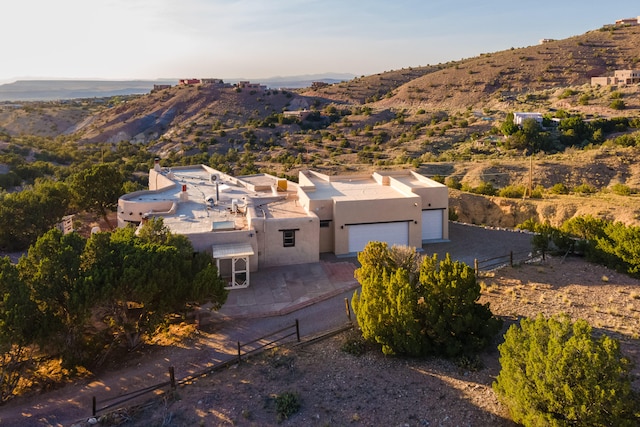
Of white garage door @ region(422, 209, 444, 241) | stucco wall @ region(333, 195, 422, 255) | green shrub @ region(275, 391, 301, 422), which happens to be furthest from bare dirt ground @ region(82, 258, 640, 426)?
white garage door @ region(422, 209, 444, 241)

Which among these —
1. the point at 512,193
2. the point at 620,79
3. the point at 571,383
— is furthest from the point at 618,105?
the point at 571,383

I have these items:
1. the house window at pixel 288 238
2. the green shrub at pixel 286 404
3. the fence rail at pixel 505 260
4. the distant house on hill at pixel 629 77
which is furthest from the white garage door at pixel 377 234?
the distant house on hill at pixel 629 77

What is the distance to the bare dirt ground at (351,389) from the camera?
11.2 m

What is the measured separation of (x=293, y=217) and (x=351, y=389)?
10428 mm

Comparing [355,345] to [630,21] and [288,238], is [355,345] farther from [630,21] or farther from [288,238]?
[630,21]

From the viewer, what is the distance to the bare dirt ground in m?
11.2

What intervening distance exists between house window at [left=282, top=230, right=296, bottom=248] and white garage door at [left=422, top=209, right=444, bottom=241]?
24.7ft

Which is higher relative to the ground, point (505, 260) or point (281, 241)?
point (281, 241)

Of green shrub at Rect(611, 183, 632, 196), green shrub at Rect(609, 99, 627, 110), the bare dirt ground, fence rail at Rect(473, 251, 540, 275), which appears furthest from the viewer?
green shrub at Rect(609, 99, 627, 110)

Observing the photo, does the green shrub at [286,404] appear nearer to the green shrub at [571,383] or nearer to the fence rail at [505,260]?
the green shrub at [571,383]

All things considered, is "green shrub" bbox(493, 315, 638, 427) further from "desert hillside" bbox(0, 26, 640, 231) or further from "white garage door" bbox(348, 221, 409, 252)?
"desert hillside" bbox(0, 26, 640, 231)

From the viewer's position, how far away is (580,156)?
145ft

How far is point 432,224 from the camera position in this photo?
2458 centimetres

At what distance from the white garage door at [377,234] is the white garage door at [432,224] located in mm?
1722
